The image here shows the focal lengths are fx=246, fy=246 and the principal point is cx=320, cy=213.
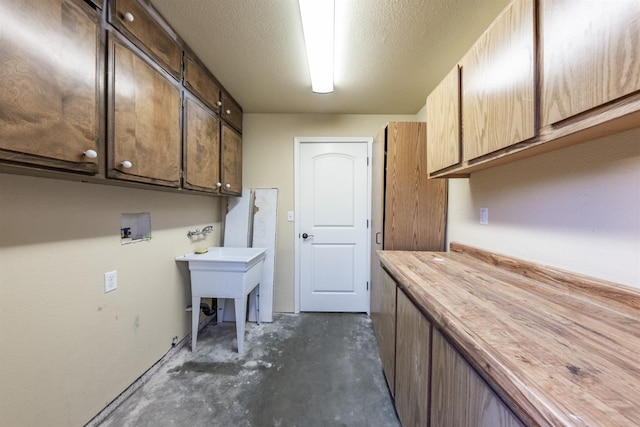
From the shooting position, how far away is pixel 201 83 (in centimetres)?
192

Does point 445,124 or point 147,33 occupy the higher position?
point 147,33

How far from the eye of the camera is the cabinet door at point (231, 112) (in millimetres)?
2312

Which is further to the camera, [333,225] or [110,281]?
[333,225]

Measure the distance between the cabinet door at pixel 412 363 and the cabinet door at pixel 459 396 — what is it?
0.23 feet

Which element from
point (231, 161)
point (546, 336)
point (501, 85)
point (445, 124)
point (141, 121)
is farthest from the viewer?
point (231, 161)

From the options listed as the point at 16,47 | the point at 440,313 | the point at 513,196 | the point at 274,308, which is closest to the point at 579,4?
the point at 513,196

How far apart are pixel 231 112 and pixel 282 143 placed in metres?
0.63

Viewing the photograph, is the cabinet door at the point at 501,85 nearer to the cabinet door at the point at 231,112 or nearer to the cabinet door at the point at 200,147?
the cabinet door at the point at 200,147

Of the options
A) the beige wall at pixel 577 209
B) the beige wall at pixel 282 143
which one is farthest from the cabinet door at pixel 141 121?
the beige wall at pixel 577 209

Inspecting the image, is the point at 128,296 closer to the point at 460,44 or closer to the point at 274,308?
the point at 274,308

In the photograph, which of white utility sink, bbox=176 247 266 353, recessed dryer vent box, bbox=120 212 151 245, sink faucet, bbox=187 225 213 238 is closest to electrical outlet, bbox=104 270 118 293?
recessed dryer vent box, bbox=120 212 151 245

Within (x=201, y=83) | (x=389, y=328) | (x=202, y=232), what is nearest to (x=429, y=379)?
(x=389, y=328)

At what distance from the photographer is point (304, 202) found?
2873 millimetres

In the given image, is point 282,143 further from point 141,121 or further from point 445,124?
point 445,124
